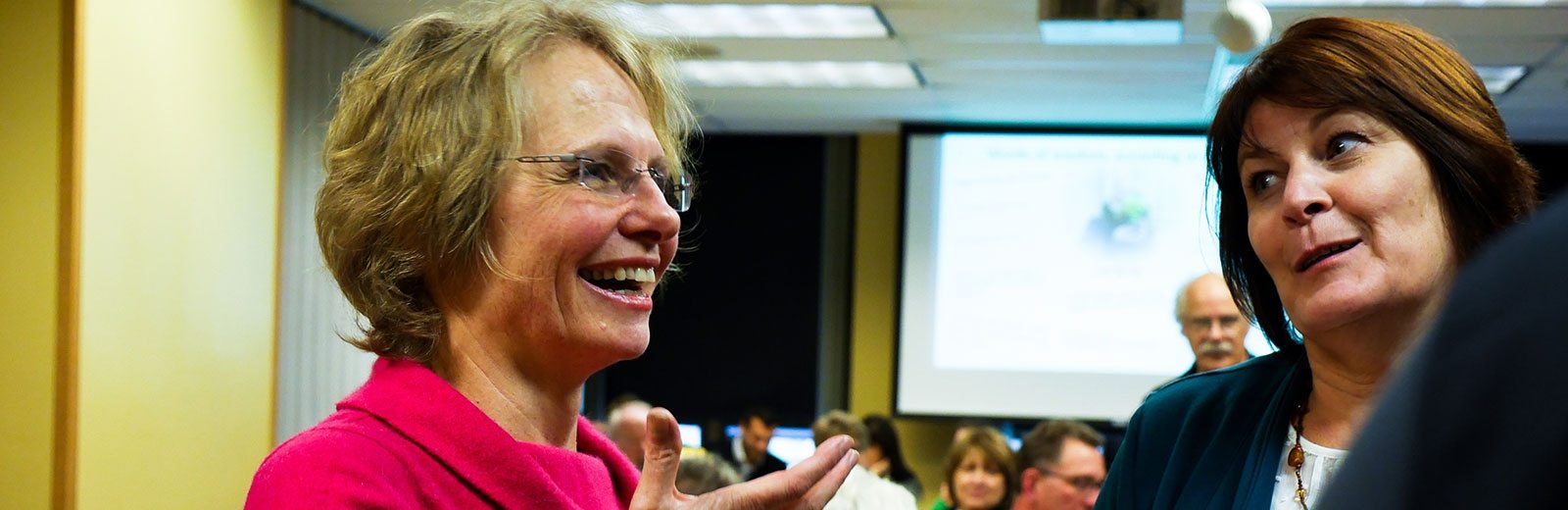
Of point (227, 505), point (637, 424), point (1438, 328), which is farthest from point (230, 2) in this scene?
point (1438, 328)

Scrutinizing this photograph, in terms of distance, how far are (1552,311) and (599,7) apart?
1242 mm

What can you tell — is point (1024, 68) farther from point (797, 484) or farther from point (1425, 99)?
point (797, 484)

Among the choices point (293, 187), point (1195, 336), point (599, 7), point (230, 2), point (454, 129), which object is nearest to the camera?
point (454, 129)

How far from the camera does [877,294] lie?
9211 millimetres

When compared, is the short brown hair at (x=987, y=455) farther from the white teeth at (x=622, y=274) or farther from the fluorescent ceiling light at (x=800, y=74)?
the white teeth at (x=622, y=274)

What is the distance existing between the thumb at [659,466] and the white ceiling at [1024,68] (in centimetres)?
357

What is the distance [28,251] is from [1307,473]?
10.8ft

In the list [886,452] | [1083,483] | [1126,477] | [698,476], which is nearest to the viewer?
[1126,477]

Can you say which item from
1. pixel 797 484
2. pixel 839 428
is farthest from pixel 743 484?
pixel 839 428

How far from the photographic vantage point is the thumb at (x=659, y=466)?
1.14 meters

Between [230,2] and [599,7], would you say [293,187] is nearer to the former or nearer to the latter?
[230,2]

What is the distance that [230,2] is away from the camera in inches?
184

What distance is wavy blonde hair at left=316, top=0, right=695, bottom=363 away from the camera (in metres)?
1.30

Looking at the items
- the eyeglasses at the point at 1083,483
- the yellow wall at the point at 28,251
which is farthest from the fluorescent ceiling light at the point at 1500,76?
the yellow wall at the point at 28,251
